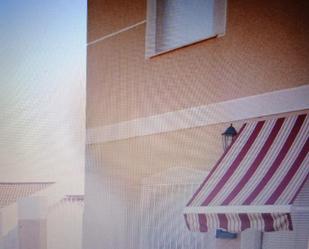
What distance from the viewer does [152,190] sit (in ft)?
19.1

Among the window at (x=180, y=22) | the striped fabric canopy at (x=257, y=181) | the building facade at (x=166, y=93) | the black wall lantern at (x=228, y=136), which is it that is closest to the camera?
the striped fabric canopy at (x=257, y=181)

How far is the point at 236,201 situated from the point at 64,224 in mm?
4055

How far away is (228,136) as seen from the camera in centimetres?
456

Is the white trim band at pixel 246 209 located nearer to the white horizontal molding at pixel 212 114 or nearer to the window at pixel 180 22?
the white horizontal molding at pixel 212 114

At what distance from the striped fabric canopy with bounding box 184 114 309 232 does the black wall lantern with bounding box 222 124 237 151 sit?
0.94 feet

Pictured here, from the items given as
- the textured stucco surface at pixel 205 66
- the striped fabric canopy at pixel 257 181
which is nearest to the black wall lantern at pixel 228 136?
the striped fabric canopy at pixel 257 181

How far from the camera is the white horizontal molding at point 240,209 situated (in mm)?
3192

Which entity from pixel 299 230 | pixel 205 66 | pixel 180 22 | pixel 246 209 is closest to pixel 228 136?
pixel 205 66

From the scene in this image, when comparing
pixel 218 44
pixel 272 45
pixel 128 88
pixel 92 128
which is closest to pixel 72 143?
pixel 92 128

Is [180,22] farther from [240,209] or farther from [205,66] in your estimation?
[240,209]

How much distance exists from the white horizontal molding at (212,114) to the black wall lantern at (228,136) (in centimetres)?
16

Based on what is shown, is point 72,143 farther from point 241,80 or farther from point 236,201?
point 236,201

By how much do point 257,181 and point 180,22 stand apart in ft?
8.64

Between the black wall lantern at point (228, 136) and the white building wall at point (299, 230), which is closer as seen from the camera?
the white building wall at point (299, 230)
